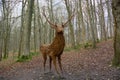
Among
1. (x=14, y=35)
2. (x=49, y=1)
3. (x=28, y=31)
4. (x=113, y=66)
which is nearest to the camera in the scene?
(x=113, y=66)

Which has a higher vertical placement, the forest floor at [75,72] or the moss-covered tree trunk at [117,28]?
the moss-covered tree trunk at [117,28]

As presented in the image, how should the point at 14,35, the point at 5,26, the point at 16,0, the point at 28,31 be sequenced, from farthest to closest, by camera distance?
the point at 14,35 < the point at 5,26 < the point at 16,0 < the point at 28,31

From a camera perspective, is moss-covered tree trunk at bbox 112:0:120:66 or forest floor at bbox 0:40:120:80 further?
moss-covered tree trunk at bbox 112:0:120:66

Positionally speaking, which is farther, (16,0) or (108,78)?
(16,0)

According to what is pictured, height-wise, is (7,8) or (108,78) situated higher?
(7,8)

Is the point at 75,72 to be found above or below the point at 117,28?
below

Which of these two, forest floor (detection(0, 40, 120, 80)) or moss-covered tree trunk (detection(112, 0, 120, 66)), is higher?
moss-covered tree trunk (detection(112, 0, 120, 66))

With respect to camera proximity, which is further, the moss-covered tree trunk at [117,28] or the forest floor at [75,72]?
the moss-covered tree trunk at [117,28]

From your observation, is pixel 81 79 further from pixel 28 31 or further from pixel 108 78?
pixel 28 31

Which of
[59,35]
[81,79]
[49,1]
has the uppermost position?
[49,1]

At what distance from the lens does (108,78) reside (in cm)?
758

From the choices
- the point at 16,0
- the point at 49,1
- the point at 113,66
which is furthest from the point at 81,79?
the point at 49,1

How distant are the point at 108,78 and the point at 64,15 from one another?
4702 cm

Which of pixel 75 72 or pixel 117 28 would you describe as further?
pixel 117 28
